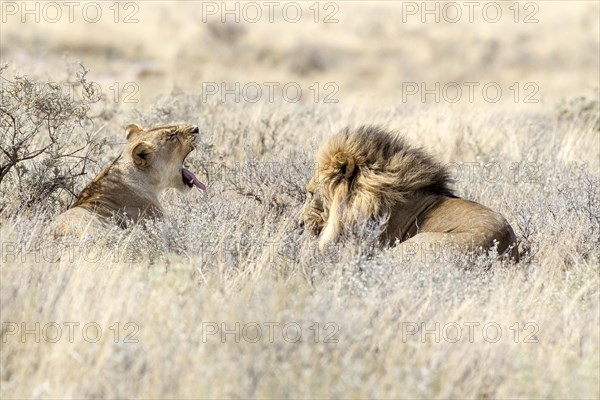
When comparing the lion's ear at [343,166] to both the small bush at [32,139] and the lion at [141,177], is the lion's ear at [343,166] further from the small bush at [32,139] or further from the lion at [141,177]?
the small bush at [32,139]

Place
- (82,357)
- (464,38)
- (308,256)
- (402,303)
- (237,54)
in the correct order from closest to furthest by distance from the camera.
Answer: (82,357)
(402,303)
(308,256)
(237,54)
(464,38)

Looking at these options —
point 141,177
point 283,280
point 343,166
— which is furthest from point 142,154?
point 283,280

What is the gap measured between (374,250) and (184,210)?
183cm

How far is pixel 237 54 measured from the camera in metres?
29.9

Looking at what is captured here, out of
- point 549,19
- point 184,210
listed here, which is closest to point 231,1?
point 549,19

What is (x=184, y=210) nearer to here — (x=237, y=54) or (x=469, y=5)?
(x=237, y=54)

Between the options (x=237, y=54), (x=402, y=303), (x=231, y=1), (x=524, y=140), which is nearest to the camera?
(x=402, y=303)

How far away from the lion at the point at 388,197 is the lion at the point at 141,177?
1361mm

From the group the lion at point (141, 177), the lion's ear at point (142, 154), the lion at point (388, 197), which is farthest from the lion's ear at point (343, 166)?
the lion's ear at point (142, 154)

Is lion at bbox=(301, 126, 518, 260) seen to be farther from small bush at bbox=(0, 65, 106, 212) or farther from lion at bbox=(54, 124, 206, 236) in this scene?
small bush at bbox=(0, 65, 106, 212)

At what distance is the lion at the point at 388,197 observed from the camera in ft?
21.1

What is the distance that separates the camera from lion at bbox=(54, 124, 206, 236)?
282 inches

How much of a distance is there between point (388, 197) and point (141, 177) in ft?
6.90

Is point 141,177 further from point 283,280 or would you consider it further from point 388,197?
point 283,280
